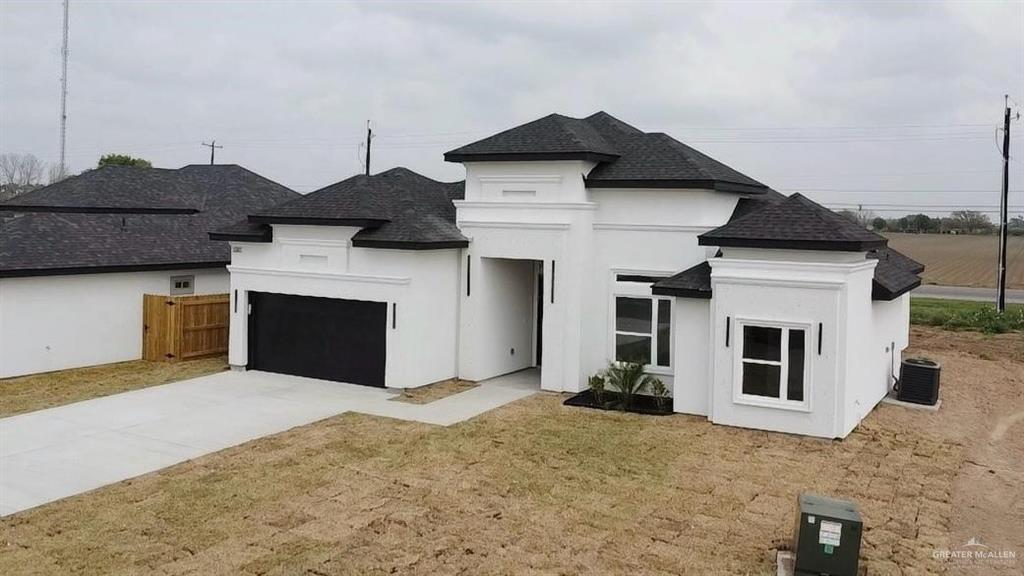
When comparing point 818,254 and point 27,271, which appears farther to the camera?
point 27,271

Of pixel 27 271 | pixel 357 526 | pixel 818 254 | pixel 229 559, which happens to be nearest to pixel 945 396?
pixel 818 254

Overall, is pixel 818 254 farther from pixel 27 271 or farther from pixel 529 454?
pixel 27 271

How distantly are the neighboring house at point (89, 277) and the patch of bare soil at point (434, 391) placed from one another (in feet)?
26.0

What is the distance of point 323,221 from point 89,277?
6153mm

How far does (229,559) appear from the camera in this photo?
310 inches

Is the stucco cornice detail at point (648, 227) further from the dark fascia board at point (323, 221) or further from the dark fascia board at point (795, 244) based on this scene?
the dark fascia board at point (323, 221)

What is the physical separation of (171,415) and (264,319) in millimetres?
4435

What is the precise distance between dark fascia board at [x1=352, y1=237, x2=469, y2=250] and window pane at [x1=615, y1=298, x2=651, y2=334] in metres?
3.59

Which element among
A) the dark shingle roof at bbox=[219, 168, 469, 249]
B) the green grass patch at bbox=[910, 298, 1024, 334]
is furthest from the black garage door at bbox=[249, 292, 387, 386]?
the green grass patch at bbox=[910, 298, 1024, 334]

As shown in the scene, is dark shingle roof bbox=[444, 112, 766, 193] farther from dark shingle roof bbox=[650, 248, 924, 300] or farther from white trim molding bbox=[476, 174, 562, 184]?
dark shingle roof bbox=[650, 248, 924, 300]

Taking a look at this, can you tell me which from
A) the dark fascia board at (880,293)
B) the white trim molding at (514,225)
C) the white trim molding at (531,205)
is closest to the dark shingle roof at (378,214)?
the white trim molding at (514,225)

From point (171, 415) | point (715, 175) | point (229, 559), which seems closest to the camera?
point (229, 559)

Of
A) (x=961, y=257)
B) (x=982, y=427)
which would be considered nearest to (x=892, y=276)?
(x=982, y=427)

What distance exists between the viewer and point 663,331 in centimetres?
1570
